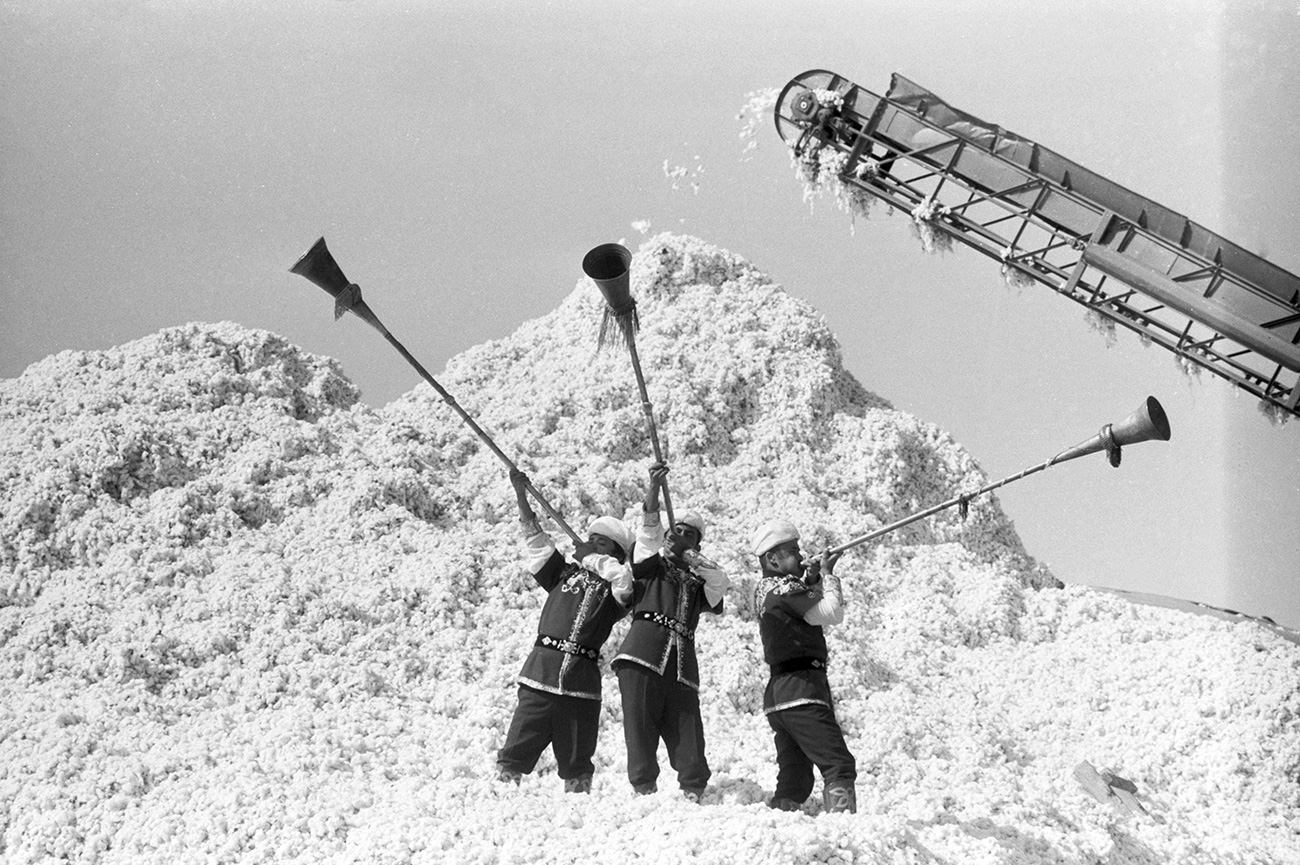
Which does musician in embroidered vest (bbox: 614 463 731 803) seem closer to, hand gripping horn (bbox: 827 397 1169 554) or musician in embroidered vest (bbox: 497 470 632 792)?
musician in embroidered vest (bbox: 497 470 632 792)

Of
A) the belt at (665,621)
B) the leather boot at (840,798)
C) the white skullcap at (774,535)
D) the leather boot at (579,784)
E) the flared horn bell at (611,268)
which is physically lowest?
the leather boot at (579,784)

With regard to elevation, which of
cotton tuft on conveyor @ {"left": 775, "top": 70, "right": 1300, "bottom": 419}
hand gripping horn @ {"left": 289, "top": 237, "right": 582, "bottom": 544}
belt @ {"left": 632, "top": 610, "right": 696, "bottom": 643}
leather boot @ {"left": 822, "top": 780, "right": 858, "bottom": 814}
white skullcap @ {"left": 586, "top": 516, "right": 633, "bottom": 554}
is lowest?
leather boot @ {"left": 822, "top": 780, "right": 858, "bottom": 814}

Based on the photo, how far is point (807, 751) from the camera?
174 inches

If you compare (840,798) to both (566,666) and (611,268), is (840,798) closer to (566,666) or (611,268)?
(566,666)

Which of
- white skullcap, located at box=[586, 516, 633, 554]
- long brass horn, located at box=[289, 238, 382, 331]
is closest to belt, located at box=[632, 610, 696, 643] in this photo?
white skullcap, located at box=[586, 516, 633, 554]

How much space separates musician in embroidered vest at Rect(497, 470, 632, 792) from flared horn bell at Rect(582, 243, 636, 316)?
819 millimetres

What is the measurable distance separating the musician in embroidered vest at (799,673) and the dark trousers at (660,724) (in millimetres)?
315

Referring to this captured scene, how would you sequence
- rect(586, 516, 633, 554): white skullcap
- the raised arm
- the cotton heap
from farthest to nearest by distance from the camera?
rect(586, 516, 633, 554): white skullcap, the raised arm, the cotton heap

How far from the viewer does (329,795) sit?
432 cm

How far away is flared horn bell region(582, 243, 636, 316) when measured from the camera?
4531 mm

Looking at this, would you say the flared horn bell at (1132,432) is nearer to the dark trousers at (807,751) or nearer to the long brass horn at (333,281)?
the dark trousers at (807,751)

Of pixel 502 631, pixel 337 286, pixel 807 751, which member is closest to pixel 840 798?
pixel 807 751

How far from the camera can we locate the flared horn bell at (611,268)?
4.53 meters

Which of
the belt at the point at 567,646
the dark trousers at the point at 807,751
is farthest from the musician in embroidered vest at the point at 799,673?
the belt at the point at 567,646
